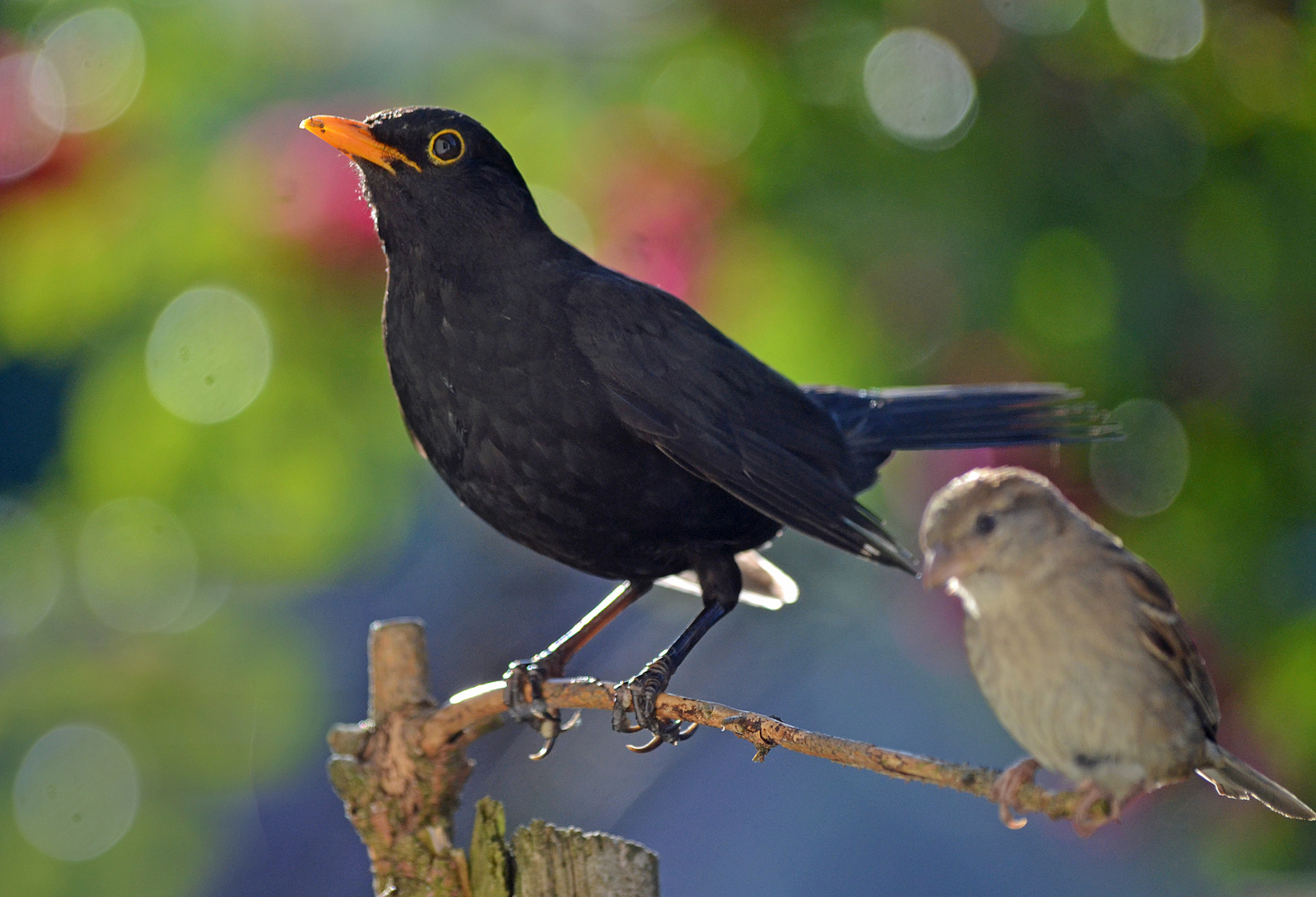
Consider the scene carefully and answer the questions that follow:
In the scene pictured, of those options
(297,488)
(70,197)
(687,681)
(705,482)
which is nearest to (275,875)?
(687,681)

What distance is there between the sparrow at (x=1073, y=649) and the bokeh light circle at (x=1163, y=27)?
240 cm

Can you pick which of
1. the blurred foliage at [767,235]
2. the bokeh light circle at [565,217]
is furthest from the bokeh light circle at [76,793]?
the bokeh light circle at [565,217]

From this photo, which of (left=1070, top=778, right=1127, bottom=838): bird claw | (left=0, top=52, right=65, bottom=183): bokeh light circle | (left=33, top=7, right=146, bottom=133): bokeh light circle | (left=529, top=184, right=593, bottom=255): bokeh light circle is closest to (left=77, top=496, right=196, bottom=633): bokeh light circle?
(left=0, top=52, right=65, bottom=183): bokeh light circle

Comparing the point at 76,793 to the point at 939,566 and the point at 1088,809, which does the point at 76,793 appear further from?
the point at 1088,809

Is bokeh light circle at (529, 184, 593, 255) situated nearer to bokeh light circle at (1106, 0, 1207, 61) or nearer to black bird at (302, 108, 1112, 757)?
black bird at (302, 108, 1112, 757)

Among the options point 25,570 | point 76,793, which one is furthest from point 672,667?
point 76,793

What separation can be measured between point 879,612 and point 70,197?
11.3ft

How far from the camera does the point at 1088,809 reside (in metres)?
1.60

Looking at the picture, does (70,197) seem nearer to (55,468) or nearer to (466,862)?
(55,468)

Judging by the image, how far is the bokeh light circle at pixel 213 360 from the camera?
14.6 feet

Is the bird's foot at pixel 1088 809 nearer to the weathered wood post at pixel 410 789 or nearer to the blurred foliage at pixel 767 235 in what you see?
the weathered wood post at pixel 410 789

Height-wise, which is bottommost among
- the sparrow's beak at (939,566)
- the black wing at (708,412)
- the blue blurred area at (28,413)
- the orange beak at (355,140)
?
the sparrow's beak at (939,566)

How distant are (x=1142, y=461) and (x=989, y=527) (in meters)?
2.31

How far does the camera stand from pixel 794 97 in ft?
14.3
